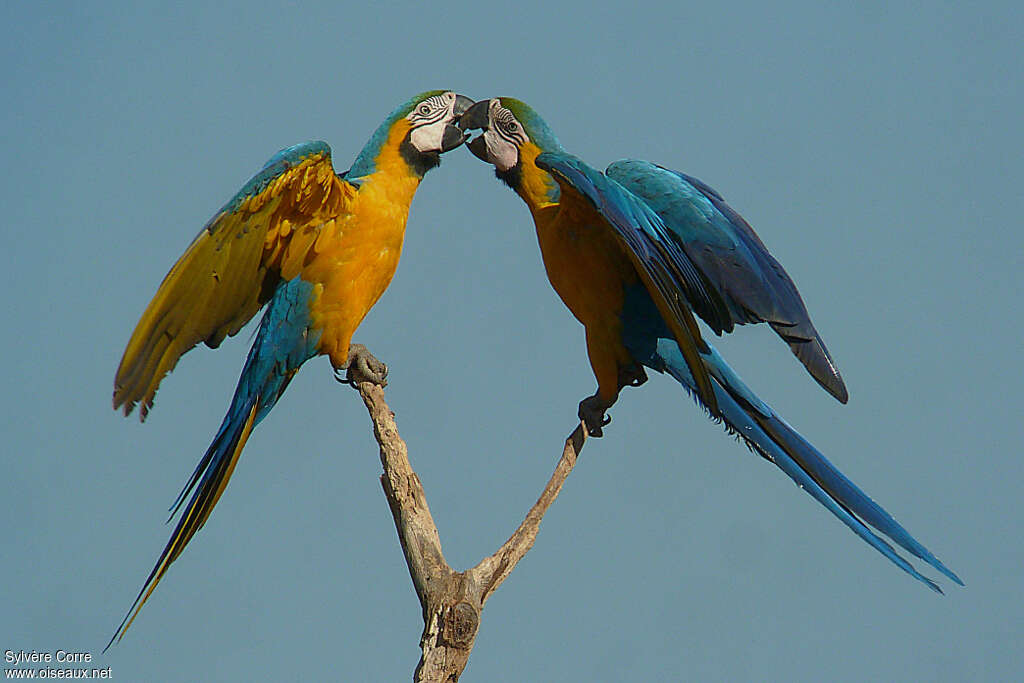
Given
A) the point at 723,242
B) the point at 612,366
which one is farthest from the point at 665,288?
the point at 612,366

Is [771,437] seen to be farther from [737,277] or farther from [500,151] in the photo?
[500,151]

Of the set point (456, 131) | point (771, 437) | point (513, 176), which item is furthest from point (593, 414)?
point (456, 131)

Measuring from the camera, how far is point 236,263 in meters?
3.32

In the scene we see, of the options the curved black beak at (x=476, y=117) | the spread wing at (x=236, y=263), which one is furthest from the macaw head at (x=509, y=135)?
the spread wing at (x=236, y=263)

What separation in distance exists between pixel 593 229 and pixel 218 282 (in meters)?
1.26

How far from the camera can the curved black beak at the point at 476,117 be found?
394 centimetres

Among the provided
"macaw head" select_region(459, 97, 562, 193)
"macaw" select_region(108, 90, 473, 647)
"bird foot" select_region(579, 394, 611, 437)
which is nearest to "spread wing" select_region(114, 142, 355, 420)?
"macaw" select_region(108, 90, 473, 647)

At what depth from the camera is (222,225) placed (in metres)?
3.20

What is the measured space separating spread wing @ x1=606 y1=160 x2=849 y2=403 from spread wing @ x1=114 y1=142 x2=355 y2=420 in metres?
1.13

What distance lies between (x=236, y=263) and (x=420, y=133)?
95 cm

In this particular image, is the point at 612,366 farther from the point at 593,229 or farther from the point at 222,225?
the point at 222,225

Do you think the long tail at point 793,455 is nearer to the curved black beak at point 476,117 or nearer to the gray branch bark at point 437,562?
the gray branch bark at point 437,562

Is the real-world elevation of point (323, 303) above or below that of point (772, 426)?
above

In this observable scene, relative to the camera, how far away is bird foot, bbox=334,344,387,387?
3.55 meters
